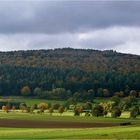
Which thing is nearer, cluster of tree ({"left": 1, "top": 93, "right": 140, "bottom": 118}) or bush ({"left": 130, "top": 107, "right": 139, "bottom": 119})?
bush ({"left": 130, "top": 107, "right": 139, "bottom": 119})

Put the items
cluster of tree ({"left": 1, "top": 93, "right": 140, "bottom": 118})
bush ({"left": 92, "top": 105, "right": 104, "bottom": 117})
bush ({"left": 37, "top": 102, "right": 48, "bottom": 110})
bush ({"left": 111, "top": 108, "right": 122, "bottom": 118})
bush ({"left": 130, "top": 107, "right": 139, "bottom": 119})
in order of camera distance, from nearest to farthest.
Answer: bush ({"left": 130, "top": 107, "right": 139, "bottom": 119}) → bush ({"left": 111, "top": 108, "right": 122, "bottom": 118}) → cluster of tree ({"left": 1, "top": 93, "right": 140, "bottom": 118}) → bush ({"left": 92, "top": 105, "right": 104, "bottom": 117}) → bush ({"left": 37, "top": 102, "right": 48, "bottom": 110})

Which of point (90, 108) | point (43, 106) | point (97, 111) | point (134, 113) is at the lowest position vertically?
point (134, 113)

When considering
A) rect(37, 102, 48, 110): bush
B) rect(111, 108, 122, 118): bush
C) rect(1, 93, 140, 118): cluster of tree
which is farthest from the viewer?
rect(37, 102, 48, 110): bush

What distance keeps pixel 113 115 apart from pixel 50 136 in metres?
69.3


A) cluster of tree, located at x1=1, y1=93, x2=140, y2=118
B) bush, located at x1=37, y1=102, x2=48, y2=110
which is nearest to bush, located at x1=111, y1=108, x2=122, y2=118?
cluster of tree, located at x1=1, y1=93, x2=140, y2=118

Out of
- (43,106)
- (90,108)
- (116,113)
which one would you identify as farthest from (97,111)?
(43,106)

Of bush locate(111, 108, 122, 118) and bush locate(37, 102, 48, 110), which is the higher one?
bush locate(37, 102, 48, 110)

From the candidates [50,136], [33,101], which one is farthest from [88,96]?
[50,136]

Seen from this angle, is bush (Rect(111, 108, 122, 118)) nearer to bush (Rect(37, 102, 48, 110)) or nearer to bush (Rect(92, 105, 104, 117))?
bush (Rect(92, 105, 104, 117))

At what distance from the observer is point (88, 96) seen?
7825 inches

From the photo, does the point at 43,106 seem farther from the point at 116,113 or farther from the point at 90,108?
the point at 116,113

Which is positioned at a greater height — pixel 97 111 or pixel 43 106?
pixel 43 106

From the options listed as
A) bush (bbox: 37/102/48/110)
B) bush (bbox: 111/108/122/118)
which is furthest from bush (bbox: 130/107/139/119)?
bush (bbox: 37/102/48/110)

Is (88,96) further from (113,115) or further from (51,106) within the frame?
(113,115)
